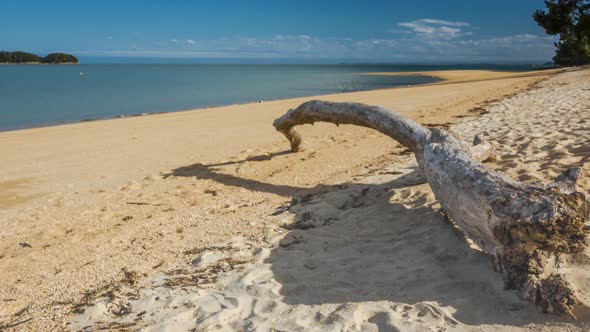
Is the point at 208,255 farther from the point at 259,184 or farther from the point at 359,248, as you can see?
the point at 259,184

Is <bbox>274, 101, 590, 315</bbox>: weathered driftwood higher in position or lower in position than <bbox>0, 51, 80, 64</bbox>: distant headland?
lower

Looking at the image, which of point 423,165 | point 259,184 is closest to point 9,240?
point 259,184

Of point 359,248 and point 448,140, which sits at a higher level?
point 448,140

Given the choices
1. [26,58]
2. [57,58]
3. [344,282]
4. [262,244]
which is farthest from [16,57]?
[344,282]

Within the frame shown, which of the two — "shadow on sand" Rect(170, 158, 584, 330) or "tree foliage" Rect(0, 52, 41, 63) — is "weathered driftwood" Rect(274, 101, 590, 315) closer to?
"shadow on sand" Rect(170, 158, 584, 330)

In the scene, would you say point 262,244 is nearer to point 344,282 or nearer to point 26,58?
point 344,282

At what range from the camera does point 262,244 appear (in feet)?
12.2

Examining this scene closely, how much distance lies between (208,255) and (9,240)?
7.47 ft

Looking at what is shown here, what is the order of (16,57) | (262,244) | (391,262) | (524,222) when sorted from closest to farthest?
(524,222) < (391,262) < (262,244) < (16,57)

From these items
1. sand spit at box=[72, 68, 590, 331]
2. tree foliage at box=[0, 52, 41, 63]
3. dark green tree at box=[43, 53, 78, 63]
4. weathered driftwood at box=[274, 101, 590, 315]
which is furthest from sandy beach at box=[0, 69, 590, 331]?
dark green tree at box=[43, 53, 78, 63]

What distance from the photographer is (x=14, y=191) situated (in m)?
6.39

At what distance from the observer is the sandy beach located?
2.60m

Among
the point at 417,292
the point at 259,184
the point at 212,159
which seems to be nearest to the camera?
the point at 417,292

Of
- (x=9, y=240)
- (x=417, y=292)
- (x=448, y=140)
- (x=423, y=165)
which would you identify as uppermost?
(x=448, y=140)
